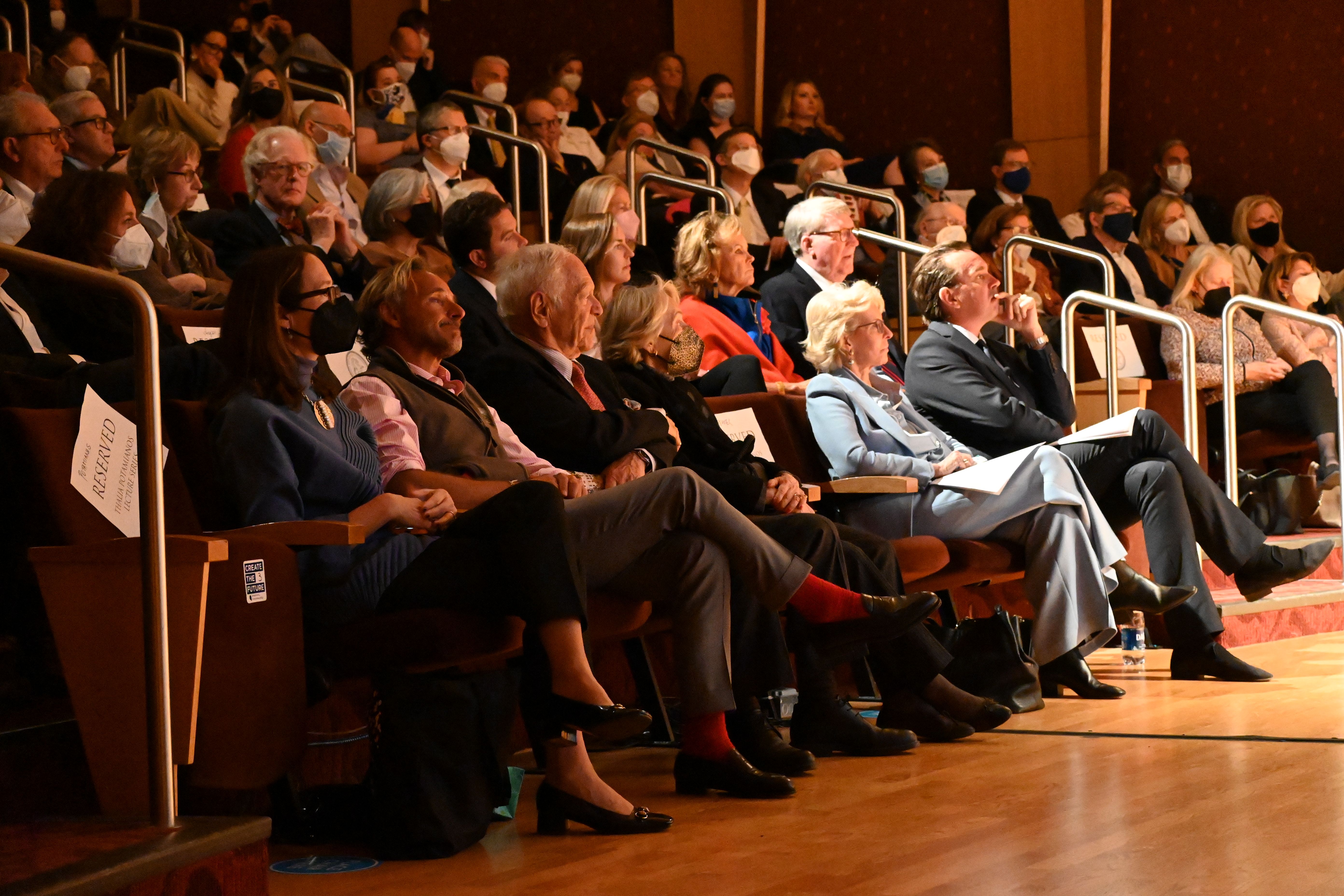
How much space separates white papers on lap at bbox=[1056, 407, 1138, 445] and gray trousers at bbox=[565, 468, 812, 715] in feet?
4.51

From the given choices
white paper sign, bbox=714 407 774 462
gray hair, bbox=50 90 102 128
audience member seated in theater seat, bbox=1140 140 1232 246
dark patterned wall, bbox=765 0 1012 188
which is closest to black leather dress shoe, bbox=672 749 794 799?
white paper sign, bbox=714 407 774 462

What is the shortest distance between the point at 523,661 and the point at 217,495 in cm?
48

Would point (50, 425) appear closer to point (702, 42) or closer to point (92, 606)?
point (92, 606)

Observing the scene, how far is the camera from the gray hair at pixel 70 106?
4.15 meters

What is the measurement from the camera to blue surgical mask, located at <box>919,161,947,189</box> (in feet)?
22.0

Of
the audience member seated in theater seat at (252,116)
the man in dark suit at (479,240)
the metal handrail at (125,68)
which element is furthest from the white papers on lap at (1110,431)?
the metal handrail at (125,68)

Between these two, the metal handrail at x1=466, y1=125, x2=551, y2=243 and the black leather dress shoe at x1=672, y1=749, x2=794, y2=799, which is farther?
the metal handrail at x1=466, y1=125, x2=551, y2=243

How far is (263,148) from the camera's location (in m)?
3.81

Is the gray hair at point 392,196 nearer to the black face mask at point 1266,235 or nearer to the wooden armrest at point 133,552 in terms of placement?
the wooden armrest at point 133,552

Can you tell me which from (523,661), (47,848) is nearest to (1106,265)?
(523,661)

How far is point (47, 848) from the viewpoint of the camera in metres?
1.59

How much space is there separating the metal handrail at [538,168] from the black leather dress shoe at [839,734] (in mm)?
2133

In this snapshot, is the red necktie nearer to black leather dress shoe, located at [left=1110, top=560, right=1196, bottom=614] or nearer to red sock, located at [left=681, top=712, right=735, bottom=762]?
red sock, located at [left=681, top=712, right=735, bottom=762]

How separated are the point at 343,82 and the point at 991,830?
4.61 metres
